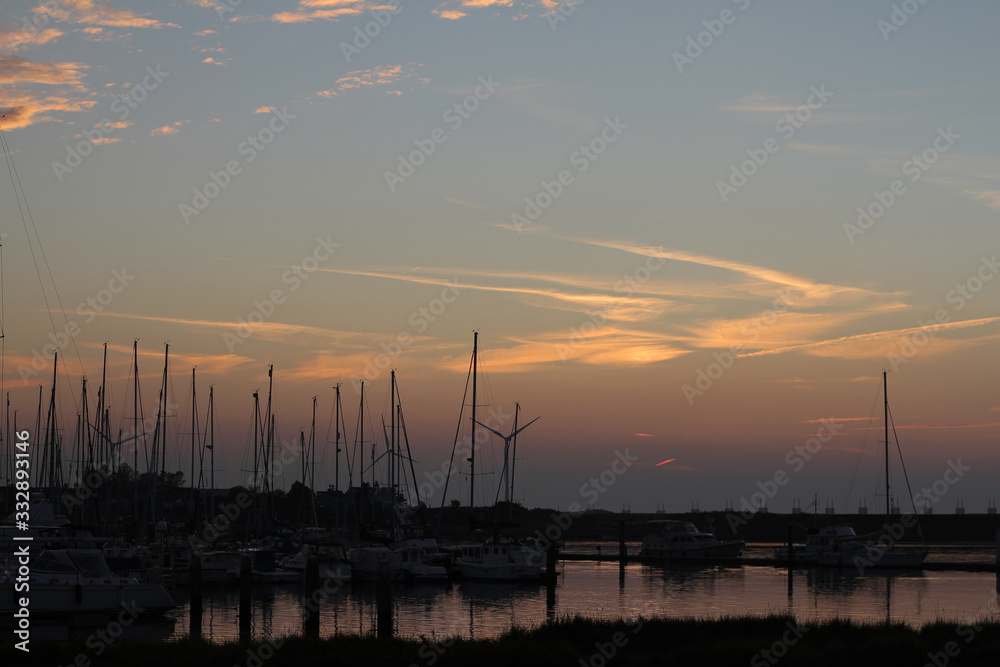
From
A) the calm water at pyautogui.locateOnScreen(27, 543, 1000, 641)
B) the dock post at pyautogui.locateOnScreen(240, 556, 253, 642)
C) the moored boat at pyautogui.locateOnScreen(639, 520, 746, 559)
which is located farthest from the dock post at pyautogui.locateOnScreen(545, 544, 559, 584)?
the moored boat at pyautogui.locateOnScreen(639, 520, 746, 559)

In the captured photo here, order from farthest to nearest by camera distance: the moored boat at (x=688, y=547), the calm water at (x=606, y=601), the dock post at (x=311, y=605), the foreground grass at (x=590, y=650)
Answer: the moored boat at (x=688, y=547) < the calm water at (x=606, y=601) < the dock post at (x=311, y=605) < the foreground grass at (x=590, y=650)

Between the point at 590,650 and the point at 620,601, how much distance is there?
3312 cm

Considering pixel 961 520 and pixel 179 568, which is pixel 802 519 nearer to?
pixel 961 520

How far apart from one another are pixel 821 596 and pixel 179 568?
1512 inches

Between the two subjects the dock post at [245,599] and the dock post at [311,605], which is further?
the dock post at [245,599]

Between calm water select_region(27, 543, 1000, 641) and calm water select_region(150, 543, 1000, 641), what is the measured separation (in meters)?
0.06

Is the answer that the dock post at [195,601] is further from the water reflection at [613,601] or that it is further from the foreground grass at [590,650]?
the foreground grass at [590,650]

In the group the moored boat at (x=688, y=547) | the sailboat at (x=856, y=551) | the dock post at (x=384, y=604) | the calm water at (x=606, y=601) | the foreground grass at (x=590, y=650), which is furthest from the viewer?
the moored boat at (x=688, y=547)

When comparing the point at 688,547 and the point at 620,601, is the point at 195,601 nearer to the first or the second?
the point at 620,601

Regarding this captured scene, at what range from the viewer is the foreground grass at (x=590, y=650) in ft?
84.3

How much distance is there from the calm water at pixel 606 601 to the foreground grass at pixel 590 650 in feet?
38.1

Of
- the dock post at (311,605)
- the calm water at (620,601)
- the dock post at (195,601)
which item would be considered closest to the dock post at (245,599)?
the calm water at (620,601)

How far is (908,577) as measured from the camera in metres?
77.0

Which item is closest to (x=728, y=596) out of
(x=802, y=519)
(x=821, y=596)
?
(x=821, y=596)
